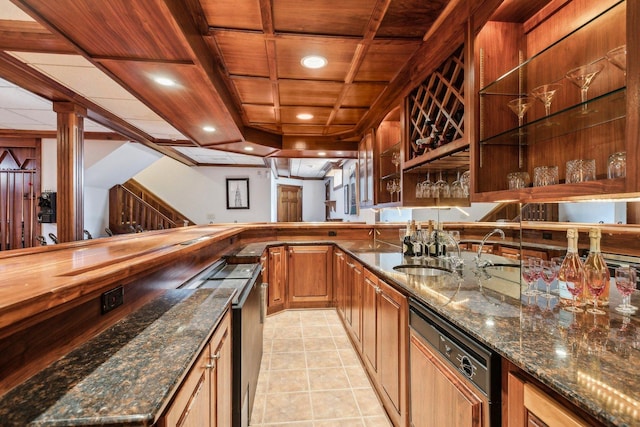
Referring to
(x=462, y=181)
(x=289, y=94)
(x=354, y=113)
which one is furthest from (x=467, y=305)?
(x=354, y=113)

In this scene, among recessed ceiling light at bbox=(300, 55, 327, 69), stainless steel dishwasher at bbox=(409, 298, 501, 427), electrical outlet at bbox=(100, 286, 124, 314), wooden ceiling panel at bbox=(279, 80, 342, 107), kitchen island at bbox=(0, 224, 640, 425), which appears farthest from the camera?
wooden ceiling panel at bbox=(279, 80, 342, 107)

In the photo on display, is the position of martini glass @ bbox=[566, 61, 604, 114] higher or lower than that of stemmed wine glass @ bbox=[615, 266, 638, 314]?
higher

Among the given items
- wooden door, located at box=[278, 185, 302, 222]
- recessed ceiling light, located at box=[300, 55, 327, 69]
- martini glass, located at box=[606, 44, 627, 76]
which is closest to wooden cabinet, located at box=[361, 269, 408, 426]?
martini glass, located at box=[606, 44, 627, 76]

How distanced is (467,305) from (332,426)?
129 cm

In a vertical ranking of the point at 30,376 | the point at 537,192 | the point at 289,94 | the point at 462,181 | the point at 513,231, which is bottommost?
the point at 30,376

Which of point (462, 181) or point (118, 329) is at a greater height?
point (462, 181)

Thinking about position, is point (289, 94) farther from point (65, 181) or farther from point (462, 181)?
point (65, 181)

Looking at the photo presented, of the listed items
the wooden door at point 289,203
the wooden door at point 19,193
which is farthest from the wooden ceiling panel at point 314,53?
the wooden door at point 289,203

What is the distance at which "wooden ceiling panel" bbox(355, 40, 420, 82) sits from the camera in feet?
7.05

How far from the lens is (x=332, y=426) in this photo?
6.34 ft

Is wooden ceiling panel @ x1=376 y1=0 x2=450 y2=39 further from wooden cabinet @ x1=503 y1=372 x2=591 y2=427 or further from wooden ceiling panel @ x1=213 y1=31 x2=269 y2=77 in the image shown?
wooden cabinet @ x1=503 y1=372 x2=591 y2=427

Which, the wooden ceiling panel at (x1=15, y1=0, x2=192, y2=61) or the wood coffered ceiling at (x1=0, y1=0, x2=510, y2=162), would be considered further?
the wood coffered ceiling at (x1=0, y1=0, x2=510, y2=162)

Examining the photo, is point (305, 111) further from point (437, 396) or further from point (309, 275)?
point (437, 396)

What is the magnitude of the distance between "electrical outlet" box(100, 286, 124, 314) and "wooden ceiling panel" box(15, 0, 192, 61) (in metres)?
1.36
